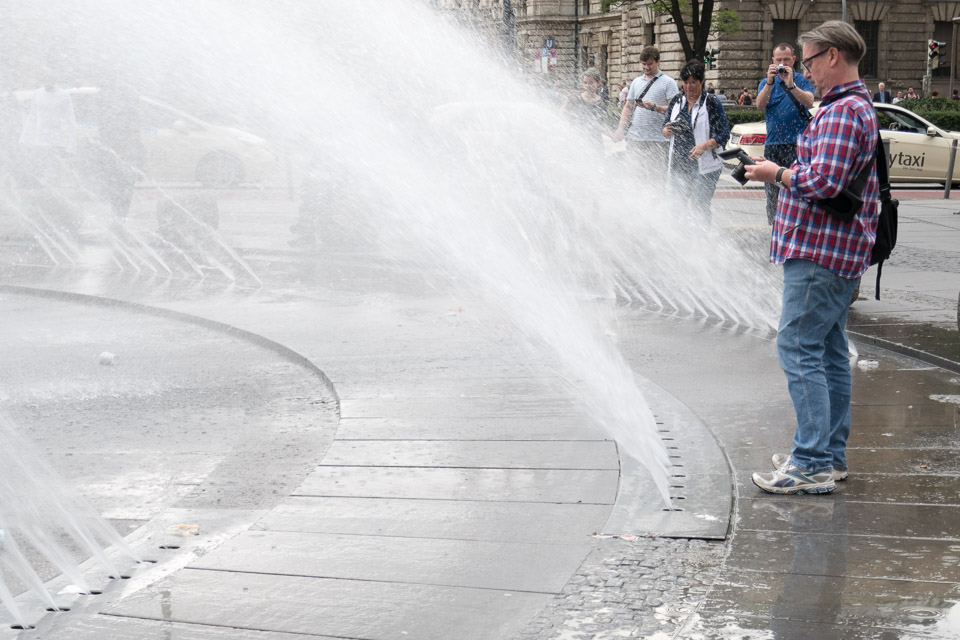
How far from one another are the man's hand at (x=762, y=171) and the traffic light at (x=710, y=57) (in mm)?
39776

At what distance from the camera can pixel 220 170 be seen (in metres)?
18.5

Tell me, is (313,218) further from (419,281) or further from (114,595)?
(114,595)

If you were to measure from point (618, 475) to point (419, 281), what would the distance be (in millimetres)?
5943

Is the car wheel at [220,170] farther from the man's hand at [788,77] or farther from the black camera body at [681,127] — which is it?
the man's hand at [788,77]

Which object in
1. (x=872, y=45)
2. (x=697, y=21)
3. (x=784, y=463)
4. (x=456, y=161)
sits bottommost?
(x=784, y=463)

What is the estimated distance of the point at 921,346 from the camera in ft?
24.2

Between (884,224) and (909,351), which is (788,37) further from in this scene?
(884,224)

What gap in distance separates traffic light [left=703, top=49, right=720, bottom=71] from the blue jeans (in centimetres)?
3998

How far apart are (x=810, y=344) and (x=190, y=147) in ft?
52.7

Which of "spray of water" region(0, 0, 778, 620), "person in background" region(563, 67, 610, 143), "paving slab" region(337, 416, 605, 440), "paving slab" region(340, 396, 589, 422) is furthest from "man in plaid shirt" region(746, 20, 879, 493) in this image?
"person in background" region(563, 67, 610, 143)

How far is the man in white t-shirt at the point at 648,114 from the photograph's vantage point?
38.7 feet

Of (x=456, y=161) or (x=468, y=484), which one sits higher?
(x=456, y=161)

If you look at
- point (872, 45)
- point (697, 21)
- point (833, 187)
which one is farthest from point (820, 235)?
point (872, 45)

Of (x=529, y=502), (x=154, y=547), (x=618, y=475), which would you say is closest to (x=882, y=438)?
(x=618, y=475)
